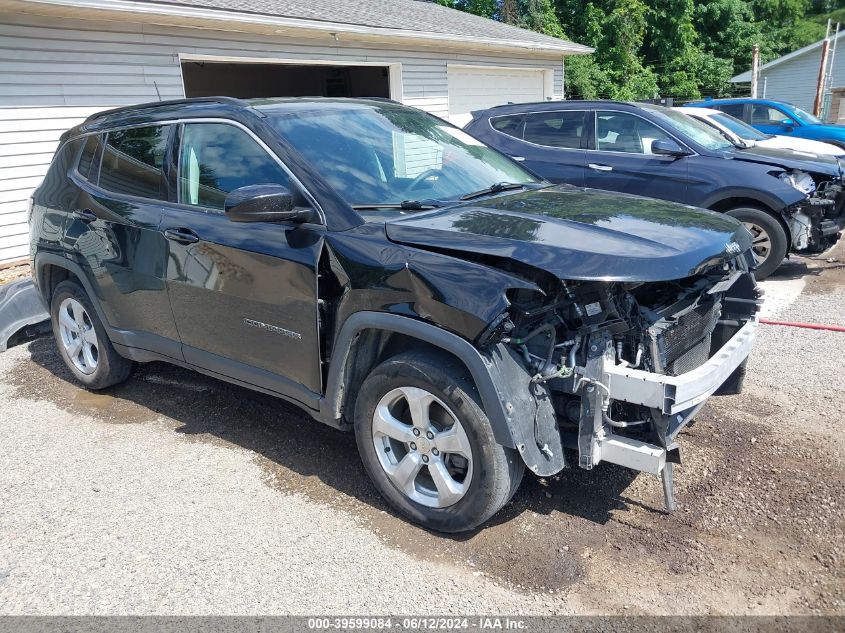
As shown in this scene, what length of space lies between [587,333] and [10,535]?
2968mm

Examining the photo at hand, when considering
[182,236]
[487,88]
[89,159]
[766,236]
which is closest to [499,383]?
[182,236]

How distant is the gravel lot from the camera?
2850 mm

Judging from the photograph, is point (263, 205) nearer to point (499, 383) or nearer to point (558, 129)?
point (499, 383)

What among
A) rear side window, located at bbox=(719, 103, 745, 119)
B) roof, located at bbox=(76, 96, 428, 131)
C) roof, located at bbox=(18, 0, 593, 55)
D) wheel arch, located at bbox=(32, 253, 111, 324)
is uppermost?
roof, located at bbox=(18, 0, 593, 55)

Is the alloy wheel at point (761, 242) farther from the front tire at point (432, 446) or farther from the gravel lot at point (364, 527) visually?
the front tire at point (432, 446)

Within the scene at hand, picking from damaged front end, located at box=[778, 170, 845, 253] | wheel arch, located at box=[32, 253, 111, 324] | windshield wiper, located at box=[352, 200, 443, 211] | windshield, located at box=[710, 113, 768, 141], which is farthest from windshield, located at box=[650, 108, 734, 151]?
wheel arch, located at box=[32, 253, 111, 324]

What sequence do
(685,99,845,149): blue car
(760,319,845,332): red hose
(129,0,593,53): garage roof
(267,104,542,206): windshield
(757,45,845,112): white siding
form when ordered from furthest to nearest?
(757,45,845,112): white siding → (685,99,845,149): blue car → (129,0,593,53): garage roof → (760,319,845,332): red hose → (267,104,542,206): windshield

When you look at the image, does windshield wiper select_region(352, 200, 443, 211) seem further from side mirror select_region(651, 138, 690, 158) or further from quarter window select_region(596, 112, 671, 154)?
quarter window select_region(596, 112, 671, 154)

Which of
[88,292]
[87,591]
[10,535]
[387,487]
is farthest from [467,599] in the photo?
[88,292]

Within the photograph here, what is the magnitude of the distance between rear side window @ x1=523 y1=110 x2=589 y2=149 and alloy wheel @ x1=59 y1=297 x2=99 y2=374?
568 centimetres

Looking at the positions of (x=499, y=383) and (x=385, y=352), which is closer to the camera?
(x=499, y=383)

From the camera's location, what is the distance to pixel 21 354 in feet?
20.2

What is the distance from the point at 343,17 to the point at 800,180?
7.64 meters

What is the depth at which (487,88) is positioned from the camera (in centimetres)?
1505
